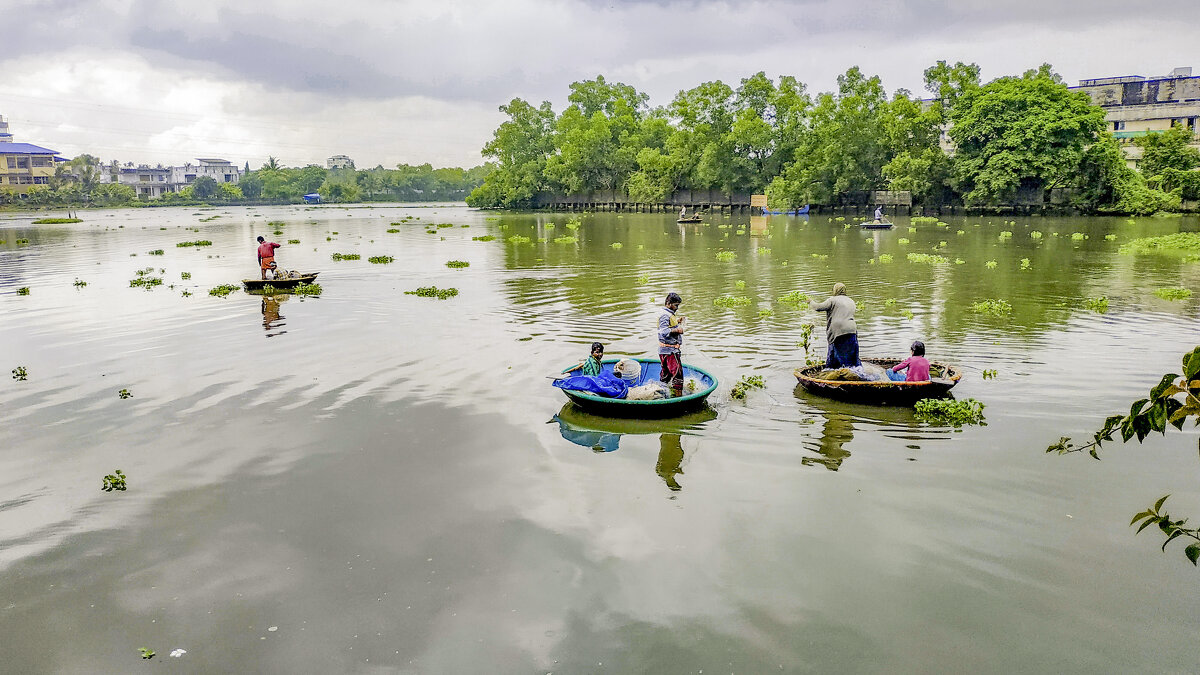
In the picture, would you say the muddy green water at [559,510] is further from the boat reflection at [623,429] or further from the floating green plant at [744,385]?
the floating green plant at [744,385]

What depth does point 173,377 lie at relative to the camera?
16.1 m

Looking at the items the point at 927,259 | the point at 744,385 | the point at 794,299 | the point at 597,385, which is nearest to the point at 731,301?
the point at 794,299

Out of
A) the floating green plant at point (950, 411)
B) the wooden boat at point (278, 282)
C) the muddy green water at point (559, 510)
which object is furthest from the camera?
the wooden boat at point (278, 282)

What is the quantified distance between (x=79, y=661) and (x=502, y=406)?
7929mm

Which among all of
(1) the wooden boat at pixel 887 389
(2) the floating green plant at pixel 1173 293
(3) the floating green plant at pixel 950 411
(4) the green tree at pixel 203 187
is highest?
(4) the green tree at pixel 203 187

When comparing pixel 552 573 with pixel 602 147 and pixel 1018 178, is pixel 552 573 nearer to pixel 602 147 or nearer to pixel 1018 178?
pixel 1018 178

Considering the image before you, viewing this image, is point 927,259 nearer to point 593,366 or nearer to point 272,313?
point 593,366

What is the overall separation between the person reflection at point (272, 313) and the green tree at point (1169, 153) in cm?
8076

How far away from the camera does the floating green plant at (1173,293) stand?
923 inches

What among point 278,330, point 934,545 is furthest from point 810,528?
point 278,330

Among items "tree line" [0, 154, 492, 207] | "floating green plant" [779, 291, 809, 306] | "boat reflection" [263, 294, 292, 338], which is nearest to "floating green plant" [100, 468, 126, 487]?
"boat reflection" [263, 294, 292, 338]

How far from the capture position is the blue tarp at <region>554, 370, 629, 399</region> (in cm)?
1289

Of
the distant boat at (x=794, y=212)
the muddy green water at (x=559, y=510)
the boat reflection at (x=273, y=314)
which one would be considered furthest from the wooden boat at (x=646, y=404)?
the distant boat at (x=794, y=212)

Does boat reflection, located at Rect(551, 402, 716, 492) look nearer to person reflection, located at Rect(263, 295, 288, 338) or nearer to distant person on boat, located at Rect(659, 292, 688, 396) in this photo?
distant person on boat, located at Rect(659, 292, 688, 396)
